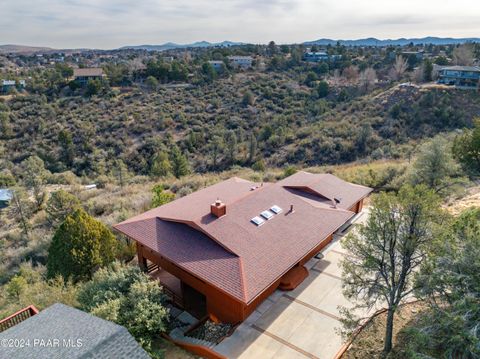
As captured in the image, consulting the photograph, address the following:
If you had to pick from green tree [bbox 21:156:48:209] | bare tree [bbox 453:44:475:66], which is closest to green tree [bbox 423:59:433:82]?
bare tree [bbox 453:44:475:66]

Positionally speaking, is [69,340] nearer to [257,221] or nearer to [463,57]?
[257,221]

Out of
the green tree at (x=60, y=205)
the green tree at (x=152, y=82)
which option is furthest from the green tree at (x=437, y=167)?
the green tree at (x=152, y=82)

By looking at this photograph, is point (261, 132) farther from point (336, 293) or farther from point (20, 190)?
point (336, 293)

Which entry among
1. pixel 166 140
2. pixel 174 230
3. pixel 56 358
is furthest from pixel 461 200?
pixel 166 140

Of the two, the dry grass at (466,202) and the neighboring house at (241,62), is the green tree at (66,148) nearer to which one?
the dry grass at (466,202)

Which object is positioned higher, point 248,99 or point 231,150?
point 248,99

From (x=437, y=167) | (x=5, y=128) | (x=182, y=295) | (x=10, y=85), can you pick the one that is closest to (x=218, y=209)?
(x=182, y=295)
